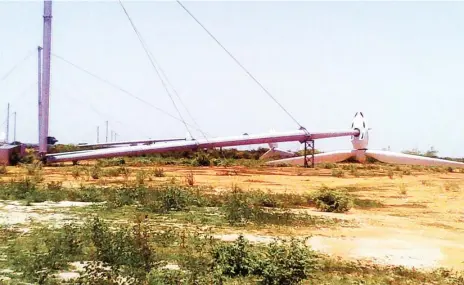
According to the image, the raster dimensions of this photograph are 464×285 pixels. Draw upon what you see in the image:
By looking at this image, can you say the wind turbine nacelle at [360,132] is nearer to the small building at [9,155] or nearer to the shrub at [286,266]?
the small building at [9,155]

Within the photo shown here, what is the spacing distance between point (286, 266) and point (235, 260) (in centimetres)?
94

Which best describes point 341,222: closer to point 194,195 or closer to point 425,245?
point 425,245

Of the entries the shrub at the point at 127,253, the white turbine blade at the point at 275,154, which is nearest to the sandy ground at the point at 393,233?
the shrub at the point at 127,253

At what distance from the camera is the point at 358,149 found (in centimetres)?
7019

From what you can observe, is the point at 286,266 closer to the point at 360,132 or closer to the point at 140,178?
the point at 140,178

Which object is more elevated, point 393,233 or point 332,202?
point 332,202

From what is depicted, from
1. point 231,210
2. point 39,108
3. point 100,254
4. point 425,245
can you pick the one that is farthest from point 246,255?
point 39,108

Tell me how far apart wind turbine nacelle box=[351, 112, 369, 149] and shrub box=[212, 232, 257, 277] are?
60.0 metres

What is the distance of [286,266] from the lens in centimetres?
931

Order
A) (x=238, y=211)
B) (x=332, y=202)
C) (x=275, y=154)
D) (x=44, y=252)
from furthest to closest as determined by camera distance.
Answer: (x=275, y=154) < (x=332, y=202) < (x=238, y=211) < (x=44, y=252)

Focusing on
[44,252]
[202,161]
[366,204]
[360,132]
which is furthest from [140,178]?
[360,132]

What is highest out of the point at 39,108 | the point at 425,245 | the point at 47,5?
the point at 47,5

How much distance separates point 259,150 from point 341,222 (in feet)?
284

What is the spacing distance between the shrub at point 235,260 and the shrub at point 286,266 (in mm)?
230
